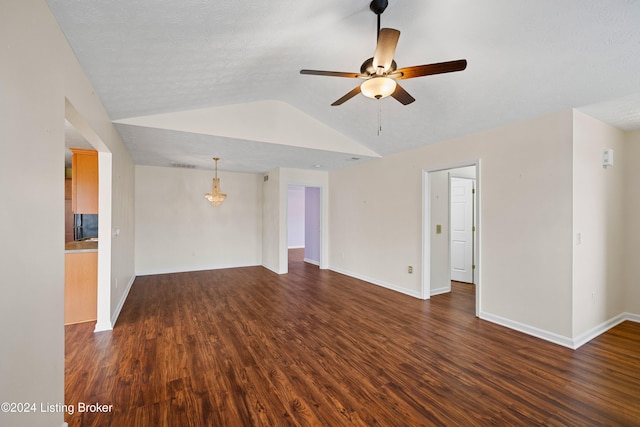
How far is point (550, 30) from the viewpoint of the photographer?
2092 millimetres

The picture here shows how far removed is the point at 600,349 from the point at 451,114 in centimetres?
303

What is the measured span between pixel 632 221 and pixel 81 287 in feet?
23.8

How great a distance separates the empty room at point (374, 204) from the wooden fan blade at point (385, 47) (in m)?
0.01

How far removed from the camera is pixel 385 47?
1.83 metres

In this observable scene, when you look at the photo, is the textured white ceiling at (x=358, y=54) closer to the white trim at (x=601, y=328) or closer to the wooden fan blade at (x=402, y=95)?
the wooden fan blade at (x=402, y=95)

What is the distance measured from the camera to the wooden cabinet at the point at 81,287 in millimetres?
3375

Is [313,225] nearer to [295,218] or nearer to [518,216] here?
[295,218]

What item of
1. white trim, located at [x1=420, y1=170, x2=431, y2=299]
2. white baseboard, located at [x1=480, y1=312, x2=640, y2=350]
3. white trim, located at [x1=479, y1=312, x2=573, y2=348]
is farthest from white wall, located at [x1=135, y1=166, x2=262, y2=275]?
white baseboard, located at [x1=480, y1=312, x2=640, y2=350]

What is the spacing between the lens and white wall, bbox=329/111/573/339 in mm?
2951

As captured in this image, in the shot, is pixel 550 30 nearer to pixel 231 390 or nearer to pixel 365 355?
pixel 365 355

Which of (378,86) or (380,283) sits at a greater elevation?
(378,86)

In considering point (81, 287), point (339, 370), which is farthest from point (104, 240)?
point (339, 370)

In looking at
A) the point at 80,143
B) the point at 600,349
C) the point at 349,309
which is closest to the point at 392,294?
the point at 349,309

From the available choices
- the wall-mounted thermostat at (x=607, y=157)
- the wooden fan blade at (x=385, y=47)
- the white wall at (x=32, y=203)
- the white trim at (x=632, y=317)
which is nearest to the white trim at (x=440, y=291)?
the white trim at (x=632, y=317)
